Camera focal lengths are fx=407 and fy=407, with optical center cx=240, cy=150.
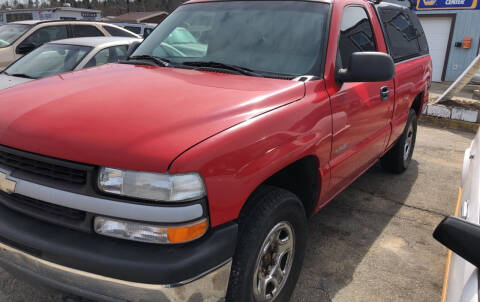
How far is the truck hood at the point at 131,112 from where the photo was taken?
1696 millimetres

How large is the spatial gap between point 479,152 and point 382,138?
3.13 feet

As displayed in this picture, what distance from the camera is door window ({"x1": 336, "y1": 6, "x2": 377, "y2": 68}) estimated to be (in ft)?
9.73

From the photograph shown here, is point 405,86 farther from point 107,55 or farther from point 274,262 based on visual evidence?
point 107,55

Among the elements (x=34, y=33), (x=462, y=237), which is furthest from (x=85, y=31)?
(x=462, y=237)

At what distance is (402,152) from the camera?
15.4 feet

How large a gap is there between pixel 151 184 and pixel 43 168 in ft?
1.85

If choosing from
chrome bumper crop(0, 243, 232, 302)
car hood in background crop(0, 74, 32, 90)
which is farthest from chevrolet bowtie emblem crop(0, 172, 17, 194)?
car hood in background crop(0, 74, 32, 90)

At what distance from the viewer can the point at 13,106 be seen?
6.93ft

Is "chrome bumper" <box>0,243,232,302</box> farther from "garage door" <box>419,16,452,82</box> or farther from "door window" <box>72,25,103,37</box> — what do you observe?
"garage door" <box>419,16,452,82</box>

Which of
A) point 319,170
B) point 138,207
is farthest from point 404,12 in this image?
point 138,207

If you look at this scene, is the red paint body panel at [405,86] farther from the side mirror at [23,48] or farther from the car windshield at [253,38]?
the side mirror at [23,48]

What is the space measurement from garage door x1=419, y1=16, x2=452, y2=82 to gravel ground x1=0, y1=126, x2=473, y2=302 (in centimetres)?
986

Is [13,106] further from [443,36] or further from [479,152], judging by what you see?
[443,36]

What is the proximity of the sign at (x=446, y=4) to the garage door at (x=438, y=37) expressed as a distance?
38cm
